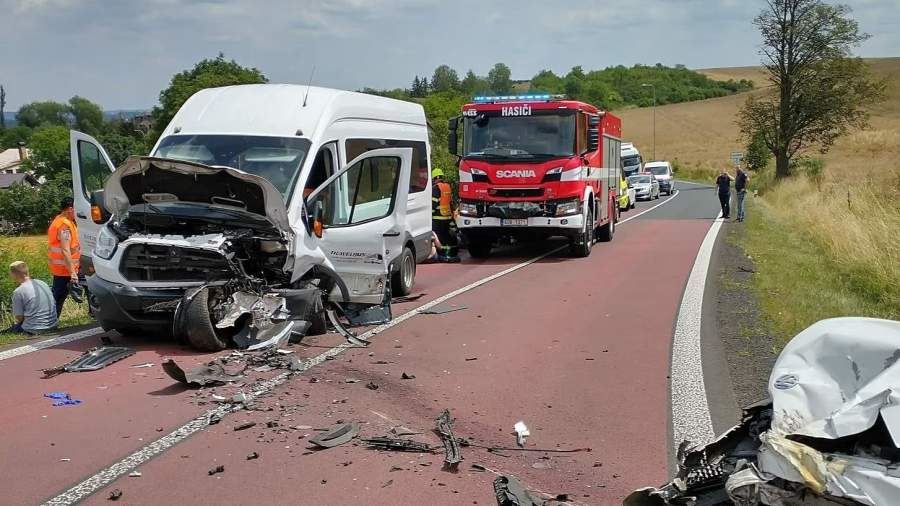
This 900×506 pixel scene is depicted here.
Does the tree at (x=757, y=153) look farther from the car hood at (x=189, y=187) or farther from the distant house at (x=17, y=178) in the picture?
the distant house at (x=17, y=178)

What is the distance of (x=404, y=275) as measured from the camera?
1124cm

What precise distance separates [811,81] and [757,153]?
6.01 meters

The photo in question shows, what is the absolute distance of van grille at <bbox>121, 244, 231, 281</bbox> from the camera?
7.83 metres

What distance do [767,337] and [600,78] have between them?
135 metres

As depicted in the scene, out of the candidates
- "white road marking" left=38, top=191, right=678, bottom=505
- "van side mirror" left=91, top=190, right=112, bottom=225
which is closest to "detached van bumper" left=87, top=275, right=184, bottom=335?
"white road marking" left=38, top=191, right=678, bottom=505

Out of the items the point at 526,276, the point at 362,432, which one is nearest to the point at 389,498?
the point at 362,432

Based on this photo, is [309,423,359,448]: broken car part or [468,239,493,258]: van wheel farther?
[468,239,493,258]: van wheel

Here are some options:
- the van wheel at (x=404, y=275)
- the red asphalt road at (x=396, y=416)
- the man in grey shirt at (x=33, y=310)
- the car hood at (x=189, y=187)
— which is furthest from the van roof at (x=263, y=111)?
the red asphalt road at (x=396, y=416)

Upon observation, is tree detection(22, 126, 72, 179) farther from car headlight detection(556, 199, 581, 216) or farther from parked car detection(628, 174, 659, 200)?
car headlight detection(556, 199, 581, 216)

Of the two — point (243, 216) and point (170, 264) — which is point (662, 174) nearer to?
point (243, 216)

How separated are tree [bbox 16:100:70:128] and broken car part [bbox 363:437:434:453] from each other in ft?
593

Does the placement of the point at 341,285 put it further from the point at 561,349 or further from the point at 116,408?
the point at 116,408

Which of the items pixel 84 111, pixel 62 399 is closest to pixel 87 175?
pixel 62 399

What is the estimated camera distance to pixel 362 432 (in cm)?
552
